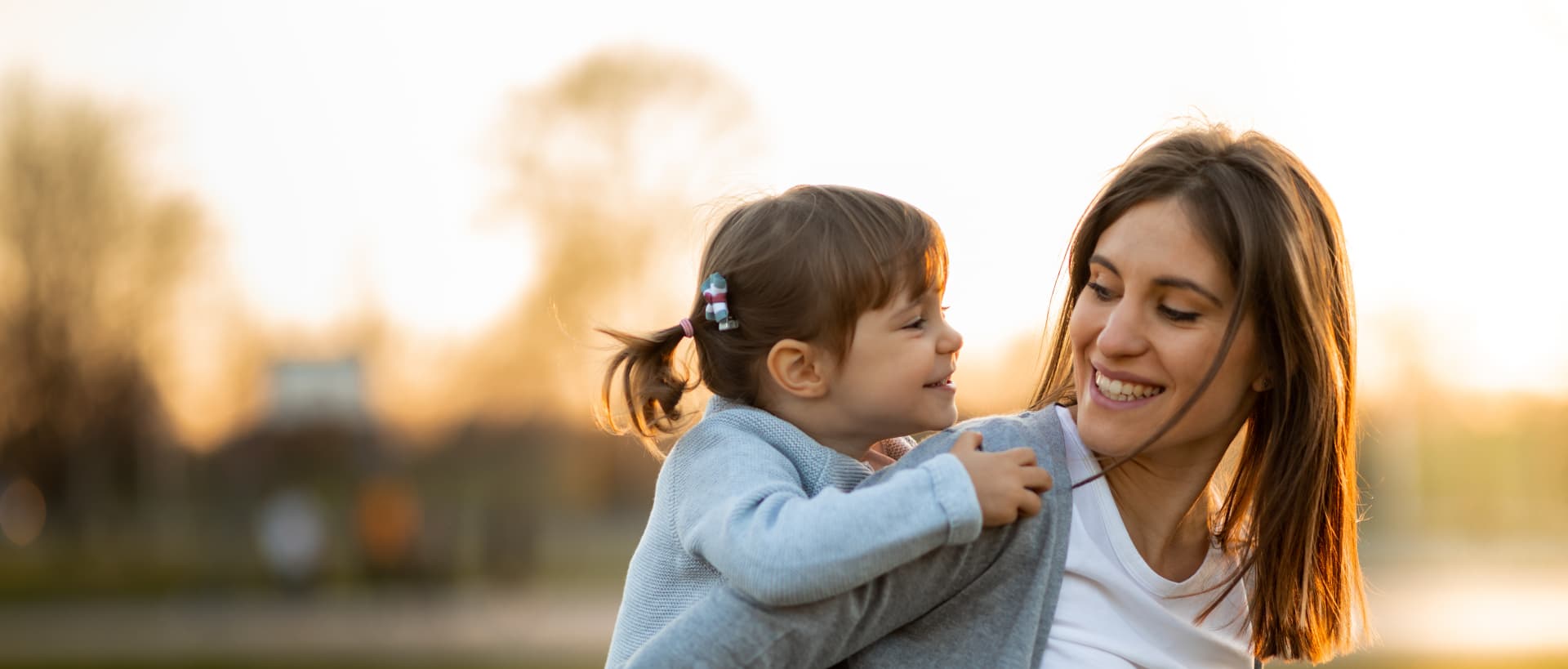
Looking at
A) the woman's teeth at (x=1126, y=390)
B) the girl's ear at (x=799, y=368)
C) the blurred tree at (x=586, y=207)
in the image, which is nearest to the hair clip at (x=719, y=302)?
the girl's ear at (x=799, y=368)

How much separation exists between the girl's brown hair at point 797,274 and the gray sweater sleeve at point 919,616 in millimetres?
464

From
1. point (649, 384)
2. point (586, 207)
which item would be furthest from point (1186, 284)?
point (586, 207)

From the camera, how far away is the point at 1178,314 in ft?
8.59

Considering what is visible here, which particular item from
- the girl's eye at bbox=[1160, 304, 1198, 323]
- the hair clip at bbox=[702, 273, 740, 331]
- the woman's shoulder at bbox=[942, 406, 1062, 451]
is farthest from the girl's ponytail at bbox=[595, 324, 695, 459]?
the girl's eye at bbox=[1160, 304, 1198, 323]

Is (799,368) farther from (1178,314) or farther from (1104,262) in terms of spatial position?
(1178,314)

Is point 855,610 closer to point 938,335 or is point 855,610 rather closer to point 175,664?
point 938,335

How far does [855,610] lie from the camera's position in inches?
92.7

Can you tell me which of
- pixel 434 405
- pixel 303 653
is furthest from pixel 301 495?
pixel 303 653

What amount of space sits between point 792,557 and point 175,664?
39.3ft

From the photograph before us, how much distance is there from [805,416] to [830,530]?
0.70m

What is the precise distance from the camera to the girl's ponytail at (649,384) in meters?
3.17

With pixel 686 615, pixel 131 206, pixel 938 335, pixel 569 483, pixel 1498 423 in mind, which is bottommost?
pixel 569 483

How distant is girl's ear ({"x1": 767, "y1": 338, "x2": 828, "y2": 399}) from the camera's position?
294cm

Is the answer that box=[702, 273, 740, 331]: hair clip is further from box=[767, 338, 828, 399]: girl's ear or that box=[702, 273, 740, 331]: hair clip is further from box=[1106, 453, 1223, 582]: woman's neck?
box=[1106, 453, 1223, 582]: woman's neck
